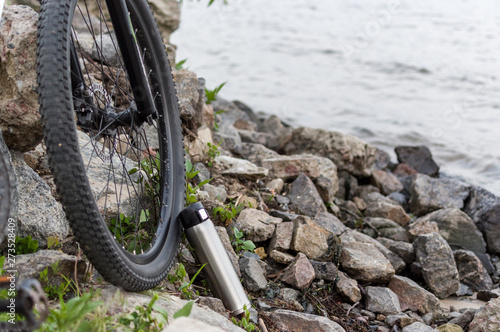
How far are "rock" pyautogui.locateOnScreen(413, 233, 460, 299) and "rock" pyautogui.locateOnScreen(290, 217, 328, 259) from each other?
828 mm

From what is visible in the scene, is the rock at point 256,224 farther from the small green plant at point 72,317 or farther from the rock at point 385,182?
the rock at point 385,182

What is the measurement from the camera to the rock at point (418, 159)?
6.49 metres

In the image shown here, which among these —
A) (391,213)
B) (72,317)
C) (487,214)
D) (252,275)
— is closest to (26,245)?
(72,317)

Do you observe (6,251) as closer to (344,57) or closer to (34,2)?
(34,2)

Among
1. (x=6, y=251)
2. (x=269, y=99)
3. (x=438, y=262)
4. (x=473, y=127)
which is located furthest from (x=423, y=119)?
(x=6, y=251)

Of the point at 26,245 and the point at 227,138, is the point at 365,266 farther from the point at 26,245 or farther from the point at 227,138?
the point at 227,138

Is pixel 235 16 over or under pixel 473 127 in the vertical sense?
over

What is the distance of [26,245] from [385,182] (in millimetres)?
4156

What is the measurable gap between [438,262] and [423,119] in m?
4.93

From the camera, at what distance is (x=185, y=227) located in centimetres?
273

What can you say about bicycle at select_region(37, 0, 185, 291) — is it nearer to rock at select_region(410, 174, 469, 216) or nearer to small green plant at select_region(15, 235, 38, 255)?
small green plant at select_region(15, 235, 38, 255)

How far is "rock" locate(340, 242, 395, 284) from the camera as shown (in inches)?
131

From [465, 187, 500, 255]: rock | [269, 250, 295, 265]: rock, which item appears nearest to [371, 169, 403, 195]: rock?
→ [465, 187, 500, 255]: rock

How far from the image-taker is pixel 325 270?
3201 mm
